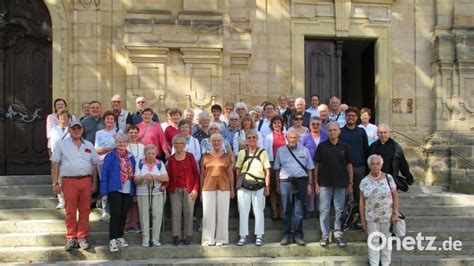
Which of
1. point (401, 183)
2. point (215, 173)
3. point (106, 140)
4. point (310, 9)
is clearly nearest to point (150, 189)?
point (215, 173)

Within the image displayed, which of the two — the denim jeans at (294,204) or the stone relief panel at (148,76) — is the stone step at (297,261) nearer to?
the denim jeans at (294,204)

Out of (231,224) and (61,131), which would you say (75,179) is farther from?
(231,224)

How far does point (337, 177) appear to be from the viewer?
27.3 ft

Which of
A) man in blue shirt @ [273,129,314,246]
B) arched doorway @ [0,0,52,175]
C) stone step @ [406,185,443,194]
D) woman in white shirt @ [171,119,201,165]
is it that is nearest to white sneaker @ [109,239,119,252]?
woman in white shirt @ [171,119,201,165]

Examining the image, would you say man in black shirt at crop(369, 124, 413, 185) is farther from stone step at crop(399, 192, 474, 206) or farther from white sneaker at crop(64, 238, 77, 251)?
white sneaker at crop(64, 238, 77, 251)

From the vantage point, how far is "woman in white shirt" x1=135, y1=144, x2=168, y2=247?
807 centimetres

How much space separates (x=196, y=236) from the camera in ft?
28.3

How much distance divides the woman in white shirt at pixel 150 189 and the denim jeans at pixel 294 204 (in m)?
1.80

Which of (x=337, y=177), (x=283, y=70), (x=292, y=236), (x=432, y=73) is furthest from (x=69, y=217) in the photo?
(x=432, y=73)

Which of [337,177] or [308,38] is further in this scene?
[308,38]

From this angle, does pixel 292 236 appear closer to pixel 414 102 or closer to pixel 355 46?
pixel 414 102

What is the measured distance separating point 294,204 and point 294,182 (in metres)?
0.33

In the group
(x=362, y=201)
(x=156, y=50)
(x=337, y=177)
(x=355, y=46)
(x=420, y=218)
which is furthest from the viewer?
(x=355, y=46)

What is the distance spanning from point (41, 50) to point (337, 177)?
7.10m
